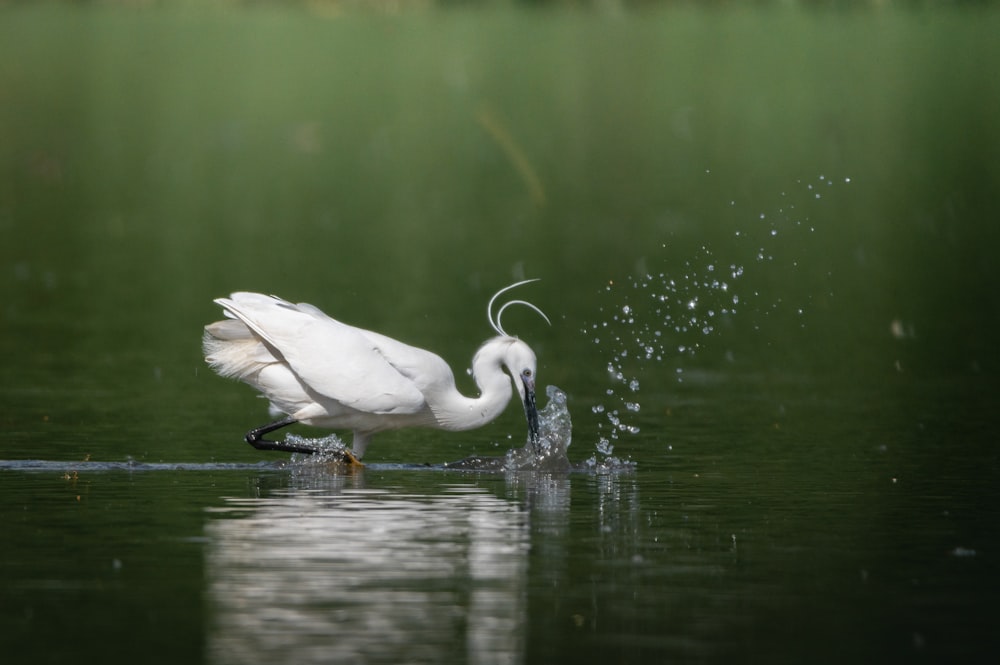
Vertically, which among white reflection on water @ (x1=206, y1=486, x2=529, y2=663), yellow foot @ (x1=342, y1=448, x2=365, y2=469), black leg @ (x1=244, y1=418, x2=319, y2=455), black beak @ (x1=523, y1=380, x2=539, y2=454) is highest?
black beak @ (x1=523, y1=380, x2=539, y2=454)

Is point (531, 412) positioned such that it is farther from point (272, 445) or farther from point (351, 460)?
point (272, 445)

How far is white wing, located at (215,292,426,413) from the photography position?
14266 millimetres

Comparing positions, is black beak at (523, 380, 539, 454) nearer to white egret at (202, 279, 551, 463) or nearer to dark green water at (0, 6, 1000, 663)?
white egret at (202, 279, 551, 463)

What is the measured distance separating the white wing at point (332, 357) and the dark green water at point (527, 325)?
1.79 ft

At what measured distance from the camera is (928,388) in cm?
1844

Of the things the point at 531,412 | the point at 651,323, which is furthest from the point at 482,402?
the point at 651,323

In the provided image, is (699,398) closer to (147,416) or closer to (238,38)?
(147,416)

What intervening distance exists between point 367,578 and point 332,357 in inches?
170

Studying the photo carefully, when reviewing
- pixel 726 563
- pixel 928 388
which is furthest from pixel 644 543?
pixel 928 388

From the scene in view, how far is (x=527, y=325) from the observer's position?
2227cm

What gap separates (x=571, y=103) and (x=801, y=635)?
35.8 meters

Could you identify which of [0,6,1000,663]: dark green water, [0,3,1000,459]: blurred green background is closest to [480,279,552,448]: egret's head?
[0,6,1000,663]: dark green water

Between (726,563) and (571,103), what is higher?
(571,103)

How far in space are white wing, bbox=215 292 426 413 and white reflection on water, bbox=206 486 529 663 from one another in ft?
4.21
